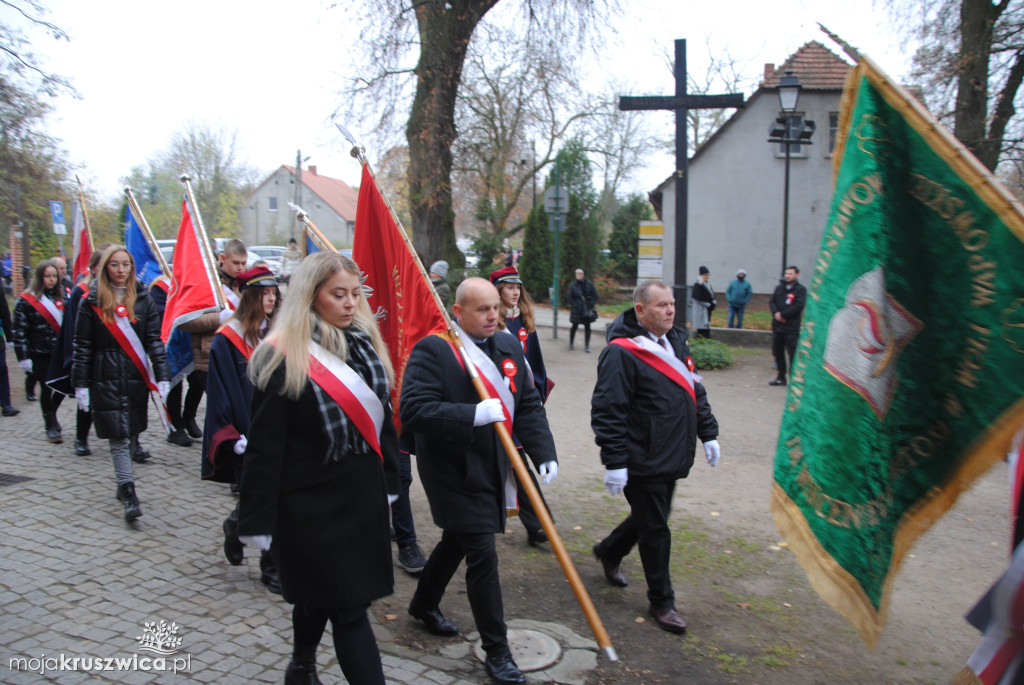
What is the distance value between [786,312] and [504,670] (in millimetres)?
9826

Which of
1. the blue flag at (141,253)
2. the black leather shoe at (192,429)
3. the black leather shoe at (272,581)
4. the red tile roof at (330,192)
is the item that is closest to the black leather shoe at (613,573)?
the black leather shoe at (272,581)

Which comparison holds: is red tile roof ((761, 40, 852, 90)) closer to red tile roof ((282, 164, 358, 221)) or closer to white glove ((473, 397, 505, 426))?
white glove ((473, 397, 505, 426))

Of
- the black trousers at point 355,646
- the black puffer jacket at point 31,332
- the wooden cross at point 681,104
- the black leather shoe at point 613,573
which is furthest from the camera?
the wooden cross at point 681,104

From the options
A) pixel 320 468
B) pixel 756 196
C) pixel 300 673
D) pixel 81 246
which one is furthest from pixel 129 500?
pixel 756 196

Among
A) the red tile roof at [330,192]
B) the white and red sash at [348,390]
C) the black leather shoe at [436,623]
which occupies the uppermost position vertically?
the red tile roof at [330,192]

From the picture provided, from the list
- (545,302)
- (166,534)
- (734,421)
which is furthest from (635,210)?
(166,534)

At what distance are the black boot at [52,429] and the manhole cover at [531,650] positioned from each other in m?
5.63

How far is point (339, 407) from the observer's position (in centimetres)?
289

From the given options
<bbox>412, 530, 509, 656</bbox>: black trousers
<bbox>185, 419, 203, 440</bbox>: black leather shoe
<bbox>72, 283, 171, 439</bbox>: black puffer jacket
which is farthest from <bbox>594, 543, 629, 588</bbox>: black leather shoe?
<bbox>185, 419, 203, 440</bbox>: black leather shoe

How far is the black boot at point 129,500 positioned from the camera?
5.23 meters

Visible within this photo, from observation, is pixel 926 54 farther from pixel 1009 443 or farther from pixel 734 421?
pixel 1009 443

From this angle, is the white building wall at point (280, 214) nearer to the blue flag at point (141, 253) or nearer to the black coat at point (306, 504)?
the blue flag at point (141, 253)

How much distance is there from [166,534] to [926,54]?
14231mm

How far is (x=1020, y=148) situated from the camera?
1282cm
